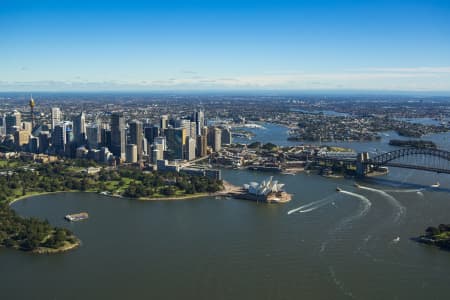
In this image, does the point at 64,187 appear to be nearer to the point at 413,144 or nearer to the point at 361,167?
the point at 361,167

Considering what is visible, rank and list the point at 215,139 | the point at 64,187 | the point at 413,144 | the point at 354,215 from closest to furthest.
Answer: the point at 354,215 → the point at 64,187 → the point at 215,139 → the point at 413,144

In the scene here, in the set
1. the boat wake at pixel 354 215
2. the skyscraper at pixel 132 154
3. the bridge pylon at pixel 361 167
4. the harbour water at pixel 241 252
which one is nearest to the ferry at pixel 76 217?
the harbour water at pixel 241 252

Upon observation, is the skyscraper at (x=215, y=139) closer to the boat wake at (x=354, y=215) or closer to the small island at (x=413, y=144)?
the small island at (x=413, y=144)

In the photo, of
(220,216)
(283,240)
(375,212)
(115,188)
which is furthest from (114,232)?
(375,212)

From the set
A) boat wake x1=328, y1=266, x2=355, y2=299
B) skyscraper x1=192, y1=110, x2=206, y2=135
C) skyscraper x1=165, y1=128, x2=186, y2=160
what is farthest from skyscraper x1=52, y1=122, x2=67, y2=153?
boat wake x1=328, y1=266, x2=355, y2=299

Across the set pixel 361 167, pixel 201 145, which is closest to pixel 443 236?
pixel 361 167

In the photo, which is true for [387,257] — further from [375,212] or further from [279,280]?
[375,212]
